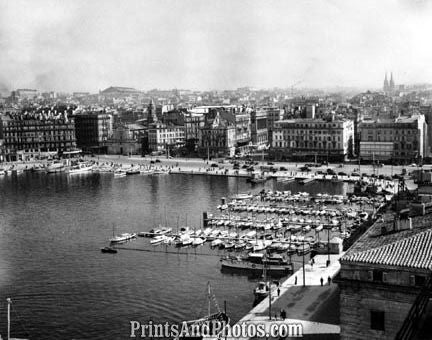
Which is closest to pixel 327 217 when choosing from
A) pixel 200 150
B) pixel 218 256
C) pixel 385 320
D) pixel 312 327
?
pixel 218 256

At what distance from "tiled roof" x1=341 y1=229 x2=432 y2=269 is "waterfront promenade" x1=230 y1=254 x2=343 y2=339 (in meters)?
5.04

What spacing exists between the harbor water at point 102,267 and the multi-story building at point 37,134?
37116 mm

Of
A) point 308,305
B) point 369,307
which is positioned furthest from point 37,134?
point 369,307

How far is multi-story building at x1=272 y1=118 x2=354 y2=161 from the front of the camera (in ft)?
266

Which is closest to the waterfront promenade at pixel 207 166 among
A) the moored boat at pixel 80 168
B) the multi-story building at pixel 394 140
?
the multi-story building at pixel 394 140

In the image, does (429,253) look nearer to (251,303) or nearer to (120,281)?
(251,303)

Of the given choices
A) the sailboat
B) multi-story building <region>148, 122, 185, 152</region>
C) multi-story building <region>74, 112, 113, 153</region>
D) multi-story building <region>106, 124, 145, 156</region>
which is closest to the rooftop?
the sailboat

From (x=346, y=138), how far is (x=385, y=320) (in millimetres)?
66189

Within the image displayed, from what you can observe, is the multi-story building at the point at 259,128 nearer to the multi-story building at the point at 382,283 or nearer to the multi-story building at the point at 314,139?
the multi-story building at the point at 314,139

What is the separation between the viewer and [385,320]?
17.8m

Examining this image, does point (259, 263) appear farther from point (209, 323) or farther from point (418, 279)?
point (418, 279)

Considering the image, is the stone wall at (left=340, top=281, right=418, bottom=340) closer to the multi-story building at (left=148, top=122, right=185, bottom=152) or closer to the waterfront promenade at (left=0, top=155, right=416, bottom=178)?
the waterfront promenade at (left=0, top=155, right=416, bottom=178)

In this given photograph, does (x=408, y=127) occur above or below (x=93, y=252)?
above

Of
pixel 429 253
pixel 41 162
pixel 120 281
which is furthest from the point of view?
pixel 41 162
